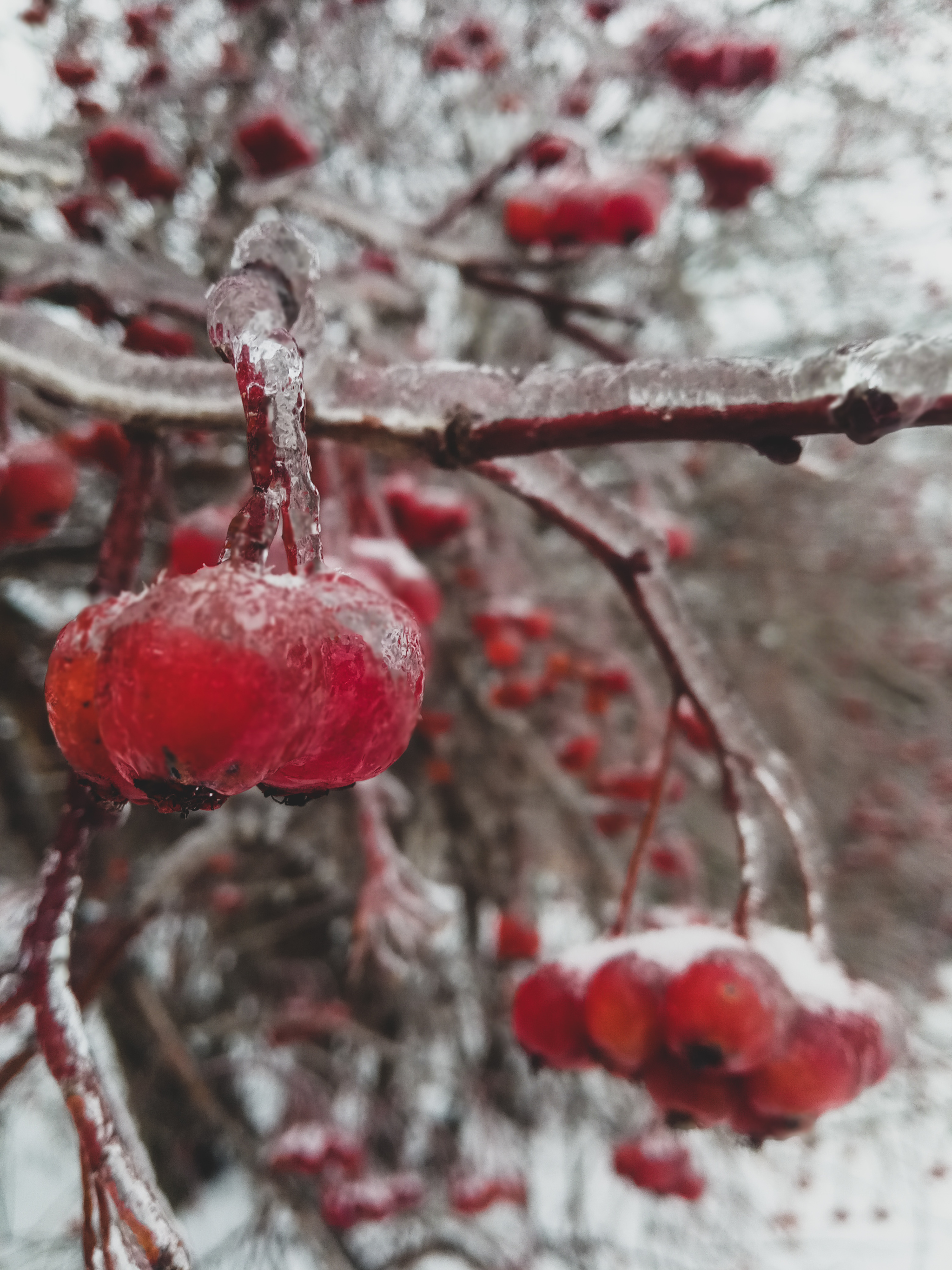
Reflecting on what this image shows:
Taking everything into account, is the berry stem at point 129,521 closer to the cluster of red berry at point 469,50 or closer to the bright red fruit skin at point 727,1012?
the bright red fruit skin at point 727,1012

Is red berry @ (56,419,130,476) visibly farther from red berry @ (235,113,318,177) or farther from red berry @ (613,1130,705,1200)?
red berry @ (613,1130,705,1200)

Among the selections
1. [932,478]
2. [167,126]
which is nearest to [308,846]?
[167,126]

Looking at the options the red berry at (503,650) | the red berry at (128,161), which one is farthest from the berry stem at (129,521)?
the red berry at (503,650)

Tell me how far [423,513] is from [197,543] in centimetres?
71

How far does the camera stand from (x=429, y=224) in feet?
5.91

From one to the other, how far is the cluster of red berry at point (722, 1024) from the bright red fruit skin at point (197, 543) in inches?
25.3

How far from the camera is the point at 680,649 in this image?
792mm

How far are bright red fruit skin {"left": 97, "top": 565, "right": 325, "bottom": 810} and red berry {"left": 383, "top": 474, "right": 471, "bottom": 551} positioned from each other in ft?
4.30

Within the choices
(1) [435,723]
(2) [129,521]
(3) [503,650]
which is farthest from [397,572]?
(1) [435,723]

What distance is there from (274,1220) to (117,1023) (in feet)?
3.33

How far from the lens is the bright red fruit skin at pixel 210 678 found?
44 cm

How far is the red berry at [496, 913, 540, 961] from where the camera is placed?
2.83 m

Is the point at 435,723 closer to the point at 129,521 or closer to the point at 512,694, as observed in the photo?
the point at 512,694

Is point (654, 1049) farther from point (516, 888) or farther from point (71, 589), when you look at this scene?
point (71, 589)
